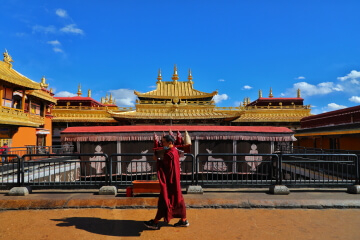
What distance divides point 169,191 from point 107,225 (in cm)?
141

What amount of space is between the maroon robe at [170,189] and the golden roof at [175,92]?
2056cm

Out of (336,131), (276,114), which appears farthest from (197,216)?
(276,114)

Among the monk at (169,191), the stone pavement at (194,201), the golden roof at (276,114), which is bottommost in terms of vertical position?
the stone pavement at (194,201)

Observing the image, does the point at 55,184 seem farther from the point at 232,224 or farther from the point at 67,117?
the point at 67,117

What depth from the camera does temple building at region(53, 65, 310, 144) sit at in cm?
2069

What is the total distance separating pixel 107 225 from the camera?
4.04m

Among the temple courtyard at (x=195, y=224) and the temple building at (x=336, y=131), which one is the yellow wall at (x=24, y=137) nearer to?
the temple courtyard at (x=195, y=224)

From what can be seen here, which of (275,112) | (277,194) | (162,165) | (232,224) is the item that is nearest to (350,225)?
(277,194)

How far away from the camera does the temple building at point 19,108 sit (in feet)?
49.0

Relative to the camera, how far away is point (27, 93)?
1881 cm

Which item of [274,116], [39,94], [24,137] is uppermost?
[39,94]

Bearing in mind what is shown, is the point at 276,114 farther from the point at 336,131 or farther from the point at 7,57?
the point at 7,57

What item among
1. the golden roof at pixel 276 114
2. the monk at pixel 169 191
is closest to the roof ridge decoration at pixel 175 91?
the golden roof at pixel 276 114

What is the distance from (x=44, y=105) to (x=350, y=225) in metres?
27.0
